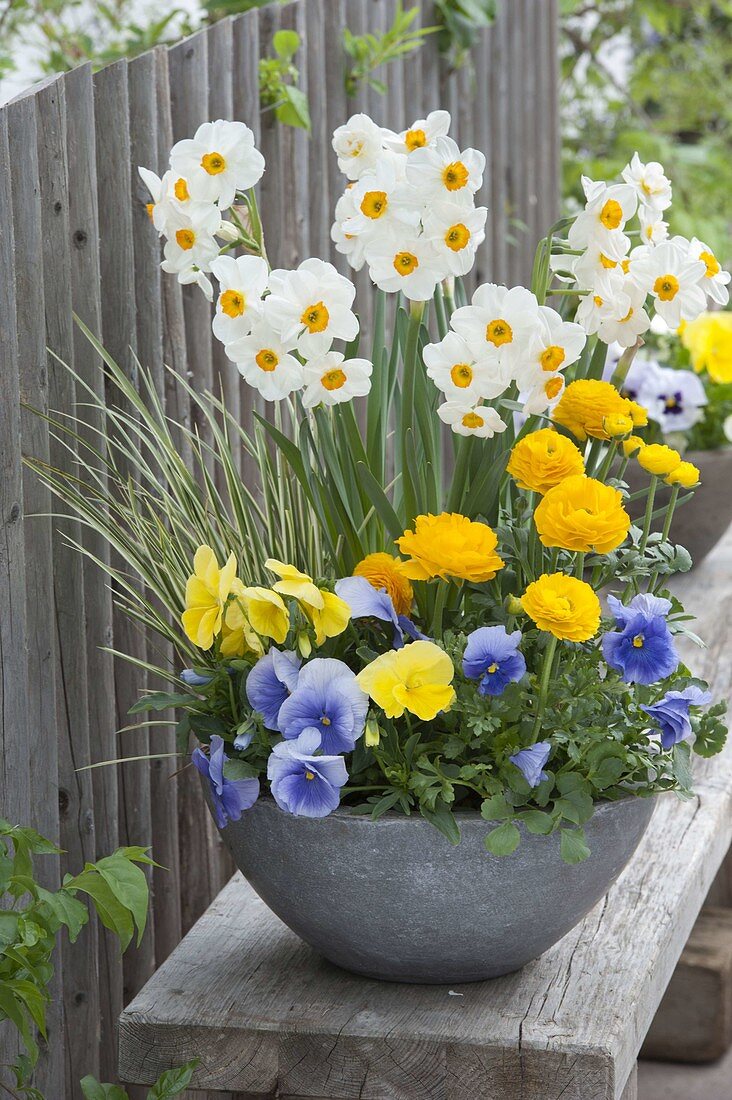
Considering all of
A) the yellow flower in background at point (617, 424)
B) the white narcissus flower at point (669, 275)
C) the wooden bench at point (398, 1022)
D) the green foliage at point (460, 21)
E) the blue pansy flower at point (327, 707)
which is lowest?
the wooden bench at point (398, 1022)

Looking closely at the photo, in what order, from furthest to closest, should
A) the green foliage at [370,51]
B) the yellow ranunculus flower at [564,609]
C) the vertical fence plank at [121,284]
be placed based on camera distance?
the green foliage at [370,51] < the vertical fence plank at [121,284] < the yellow ranunculus flower at [564,609]

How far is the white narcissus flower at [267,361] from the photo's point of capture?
1040 millimetres

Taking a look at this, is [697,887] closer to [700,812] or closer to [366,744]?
[700,812]

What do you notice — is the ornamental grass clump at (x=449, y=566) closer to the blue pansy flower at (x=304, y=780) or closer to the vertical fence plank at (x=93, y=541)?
the blue pansy flower at (x=304, y=780)

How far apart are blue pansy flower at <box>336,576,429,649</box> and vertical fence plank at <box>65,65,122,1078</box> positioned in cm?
37

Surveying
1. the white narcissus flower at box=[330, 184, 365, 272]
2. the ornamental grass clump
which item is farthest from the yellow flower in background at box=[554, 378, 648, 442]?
the white narcissus flower at box=[330, 184, 365, 272]

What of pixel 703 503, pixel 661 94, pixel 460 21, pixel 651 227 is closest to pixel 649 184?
pixel 651 227

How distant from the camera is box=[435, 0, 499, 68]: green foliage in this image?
2.51 metres

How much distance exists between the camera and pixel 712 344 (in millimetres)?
2186

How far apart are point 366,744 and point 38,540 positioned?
1.42ft

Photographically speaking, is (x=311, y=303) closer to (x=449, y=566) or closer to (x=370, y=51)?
(x=449, y=566)

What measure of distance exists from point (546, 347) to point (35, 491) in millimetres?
524

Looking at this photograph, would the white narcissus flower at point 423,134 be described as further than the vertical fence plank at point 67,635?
No

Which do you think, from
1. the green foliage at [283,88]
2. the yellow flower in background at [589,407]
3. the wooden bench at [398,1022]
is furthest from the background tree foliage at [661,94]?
the wooden bench at [398,1022]
